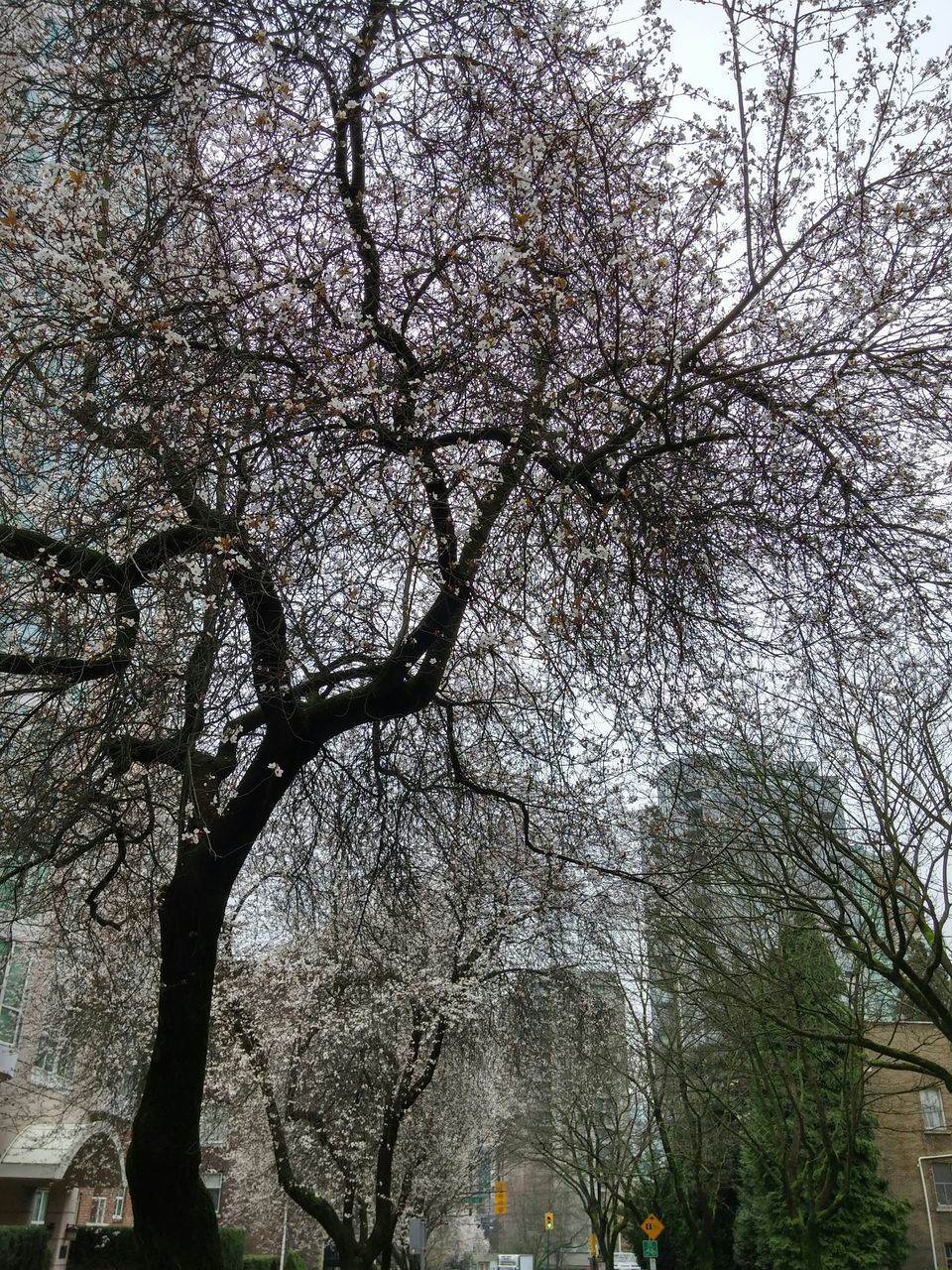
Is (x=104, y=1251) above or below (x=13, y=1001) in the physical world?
below

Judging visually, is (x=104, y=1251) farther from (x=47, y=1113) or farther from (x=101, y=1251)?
(x=47, y=1113)

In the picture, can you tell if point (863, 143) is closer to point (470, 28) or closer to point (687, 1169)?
point (470, 28)

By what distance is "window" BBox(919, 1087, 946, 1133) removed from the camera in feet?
108

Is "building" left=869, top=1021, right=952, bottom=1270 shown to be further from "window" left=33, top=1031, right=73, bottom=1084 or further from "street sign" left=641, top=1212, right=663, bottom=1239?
"window" left=33, top=1031, right=73, bottom=1084

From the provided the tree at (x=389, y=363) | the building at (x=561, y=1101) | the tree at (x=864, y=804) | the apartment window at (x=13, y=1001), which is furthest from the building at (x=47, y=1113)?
the tree at (x=389, y=363)

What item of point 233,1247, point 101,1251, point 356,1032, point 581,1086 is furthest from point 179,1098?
point 233,1247

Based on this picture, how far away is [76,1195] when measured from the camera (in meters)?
28.9

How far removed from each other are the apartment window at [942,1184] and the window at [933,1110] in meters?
1.13

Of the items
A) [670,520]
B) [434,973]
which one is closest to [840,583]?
[670,520]

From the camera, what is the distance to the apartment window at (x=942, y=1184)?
31.9 meters

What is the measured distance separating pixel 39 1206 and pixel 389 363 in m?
25.4

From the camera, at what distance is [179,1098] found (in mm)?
7109

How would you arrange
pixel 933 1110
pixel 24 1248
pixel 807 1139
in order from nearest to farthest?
pixel 24 1248 → pixel 807 1139 → pixel 933 1110

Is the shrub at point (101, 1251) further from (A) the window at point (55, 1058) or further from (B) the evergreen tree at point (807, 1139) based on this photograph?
(B) the evergreen tree at point (807, 1139)
